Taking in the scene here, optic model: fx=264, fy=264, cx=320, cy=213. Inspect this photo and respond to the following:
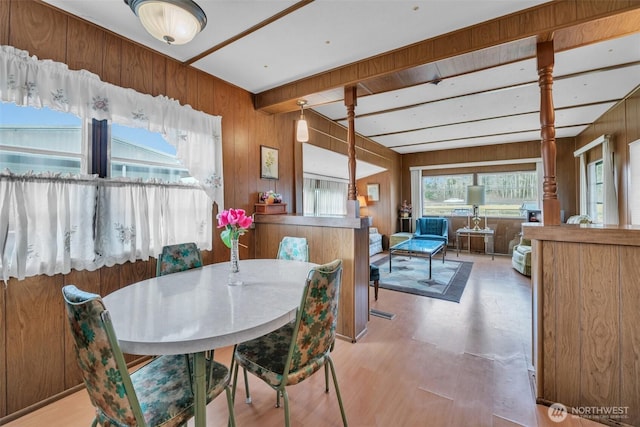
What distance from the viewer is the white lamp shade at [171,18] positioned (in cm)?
124

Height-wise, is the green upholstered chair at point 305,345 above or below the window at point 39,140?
below

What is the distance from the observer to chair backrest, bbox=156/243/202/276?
1.95 meters

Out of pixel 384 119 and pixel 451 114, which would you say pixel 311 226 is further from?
pixel 451 114

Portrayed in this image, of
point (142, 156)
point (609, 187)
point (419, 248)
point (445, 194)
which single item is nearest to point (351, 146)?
point (142, 156)

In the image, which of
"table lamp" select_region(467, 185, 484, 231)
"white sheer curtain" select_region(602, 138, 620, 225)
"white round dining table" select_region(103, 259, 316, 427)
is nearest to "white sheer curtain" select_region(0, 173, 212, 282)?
"white round dining table" select_region(103, 259, 316, 427)

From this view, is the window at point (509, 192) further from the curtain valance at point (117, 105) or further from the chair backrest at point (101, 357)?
the chair backrest at point (101, 357)

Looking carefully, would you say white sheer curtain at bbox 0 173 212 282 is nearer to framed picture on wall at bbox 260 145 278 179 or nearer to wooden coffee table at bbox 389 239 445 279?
framed picture on wall at bbox 260 145 278 179

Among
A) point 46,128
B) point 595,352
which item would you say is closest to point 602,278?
point 595,352

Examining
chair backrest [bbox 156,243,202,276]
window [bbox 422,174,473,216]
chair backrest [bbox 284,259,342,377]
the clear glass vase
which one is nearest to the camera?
chair backrest [bbox 284,259,342,377]

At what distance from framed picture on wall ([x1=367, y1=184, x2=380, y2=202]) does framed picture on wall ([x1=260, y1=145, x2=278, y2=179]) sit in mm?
4457

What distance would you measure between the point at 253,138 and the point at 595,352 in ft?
11.2

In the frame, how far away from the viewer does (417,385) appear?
1872 mm

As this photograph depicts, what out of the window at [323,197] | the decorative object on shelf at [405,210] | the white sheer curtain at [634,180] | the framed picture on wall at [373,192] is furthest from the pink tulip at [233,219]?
the decorative object on shelf at [405,210]

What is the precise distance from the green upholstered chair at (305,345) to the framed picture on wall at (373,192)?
6.29 m
